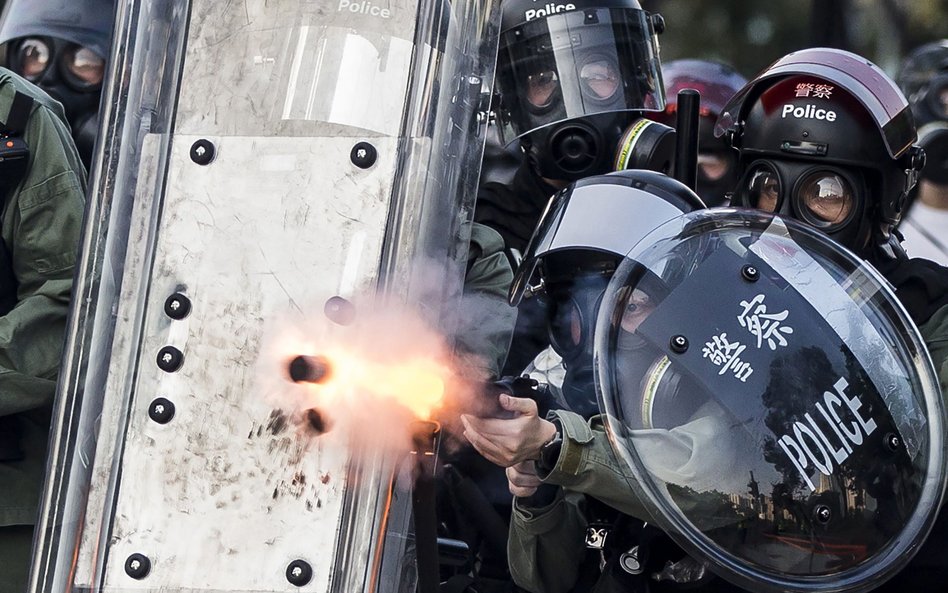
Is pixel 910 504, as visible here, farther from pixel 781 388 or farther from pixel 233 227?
pixel 233 227

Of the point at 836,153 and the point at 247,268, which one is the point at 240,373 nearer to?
the point at 247,268

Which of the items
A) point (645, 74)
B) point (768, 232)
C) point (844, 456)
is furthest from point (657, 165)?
point (844, 456)

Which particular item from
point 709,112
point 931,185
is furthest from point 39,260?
point 931,185

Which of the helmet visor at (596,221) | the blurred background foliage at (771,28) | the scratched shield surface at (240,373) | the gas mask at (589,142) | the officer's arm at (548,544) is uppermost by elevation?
the blurred background foliage at (771,28)

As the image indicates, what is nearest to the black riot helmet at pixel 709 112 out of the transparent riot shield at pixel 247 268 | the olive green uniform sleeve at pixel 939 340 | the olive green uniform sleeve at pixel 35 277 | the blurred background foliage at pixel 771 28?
the olive green uniform sleeve at pixel 939 340

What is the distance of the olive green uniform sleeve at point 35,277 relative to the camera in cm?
311

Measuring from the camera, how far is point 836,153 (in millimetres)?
2943

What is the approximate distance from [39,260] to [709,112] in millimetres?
2753

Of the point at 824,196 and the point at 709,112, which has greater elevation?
the point at 709,112

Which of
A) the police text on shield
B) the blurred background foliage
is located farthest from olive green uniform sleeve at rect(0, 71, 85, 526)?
the blurred background foliage

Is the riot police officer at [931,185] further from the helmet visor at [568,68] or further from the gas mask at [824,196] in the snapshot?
the gas mask at [824,196]

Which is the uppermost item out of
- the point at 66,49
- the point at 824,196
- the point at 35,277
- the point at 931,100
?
the point at 931,100

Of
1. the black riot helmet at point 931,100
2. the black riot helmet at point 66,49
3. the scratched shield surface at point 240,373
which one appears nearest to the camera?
the scratched shield surface at point 240,373

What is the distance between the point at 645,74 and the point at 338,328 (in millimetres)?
2262
